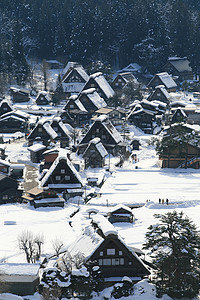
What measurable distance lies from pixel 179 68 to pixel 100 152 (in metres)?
40.0

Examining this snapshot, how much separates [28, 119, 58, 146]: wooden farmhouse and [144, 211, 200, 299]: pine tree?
33135mm

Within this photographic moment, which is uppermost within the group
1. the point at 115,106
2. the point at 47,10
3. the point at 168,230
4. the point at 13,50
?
the point at 47,10

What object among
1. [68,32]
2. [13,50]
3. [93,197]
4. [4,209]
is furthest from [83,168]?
[68,32]

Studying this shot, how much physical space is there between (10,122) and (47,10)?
1367 inches

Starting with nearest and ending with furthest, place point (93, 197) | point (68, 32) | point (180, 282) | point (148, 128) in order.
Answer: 1. point (180, 282)
2. point (93, 197)
3. point (148, 128)
4. point (68, 32)

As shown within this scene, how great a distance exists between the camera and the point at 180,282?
27062 millimetres

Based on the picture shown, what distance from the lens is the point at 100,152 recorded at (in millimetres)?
54094

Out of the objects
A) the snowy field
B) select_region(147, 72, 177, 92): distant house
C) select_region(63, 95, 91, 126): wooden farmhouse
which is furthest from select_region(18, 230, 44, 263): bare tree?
select_region(147, 72, 177, 92): distant house

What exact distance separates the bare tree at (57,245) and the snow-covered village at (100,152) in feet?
0.40

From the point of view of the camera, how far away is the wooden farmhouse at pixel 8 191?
4512 cm

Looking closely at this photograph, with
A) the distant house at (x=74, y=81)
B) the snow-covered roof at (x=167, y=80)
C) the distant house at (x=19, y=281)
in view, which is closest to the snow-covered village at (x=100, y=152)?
the distant house at (x=19, y=281)

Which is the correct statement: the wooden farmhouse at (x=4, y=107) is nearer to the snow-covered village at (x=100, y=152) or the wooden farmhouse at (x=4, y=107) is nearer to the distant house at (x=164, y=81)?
the snow-covered village at (x=100, y=152)

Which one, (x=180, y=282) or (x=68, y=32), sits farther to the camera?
(x=68, y=32)

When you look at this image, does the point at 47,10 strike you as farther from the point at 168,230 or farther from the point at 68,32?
the point at 168,230
